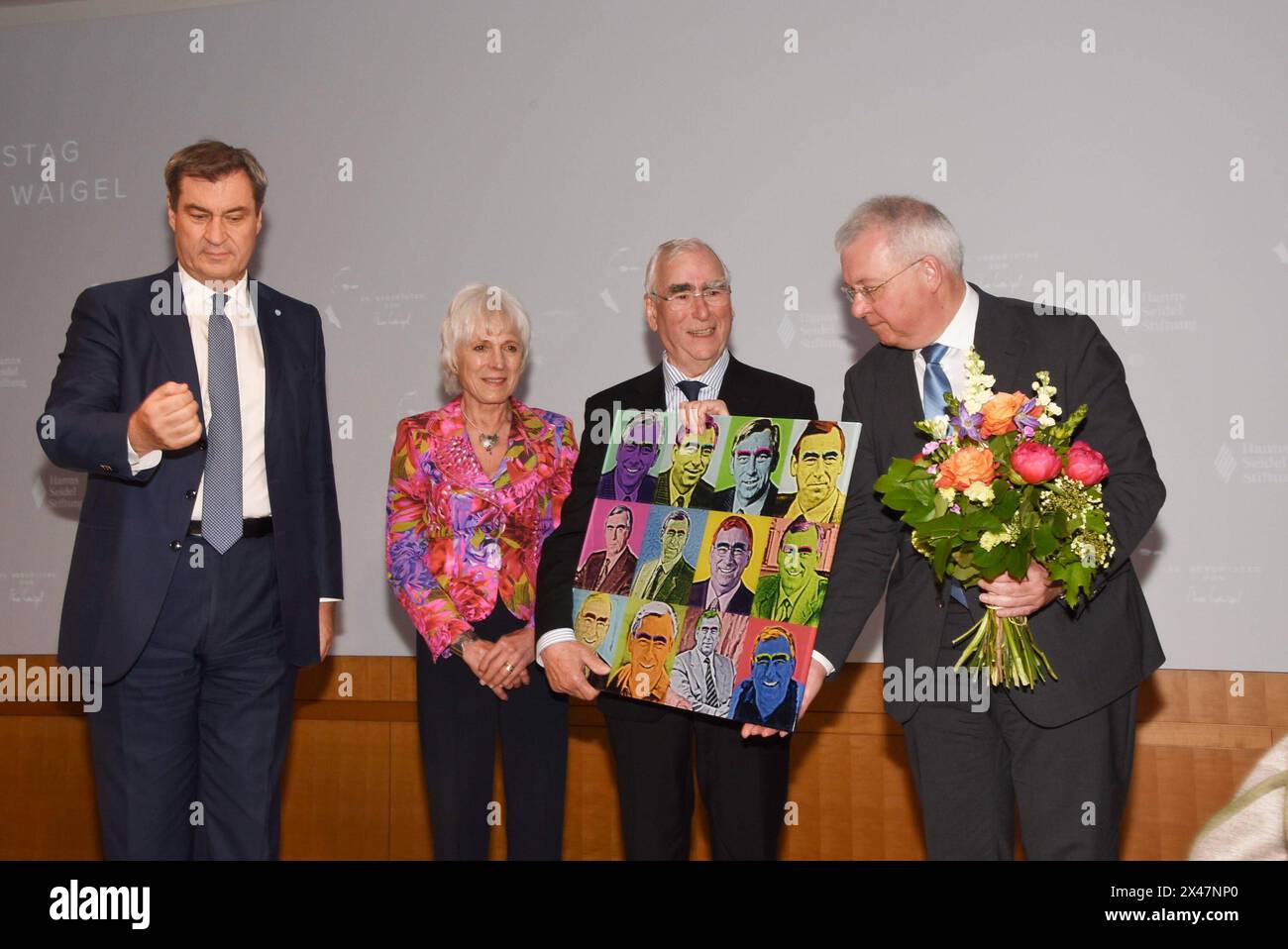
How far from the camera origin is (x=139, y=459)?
2.79 m

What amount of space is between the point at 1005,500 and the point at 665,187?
286 centimetres

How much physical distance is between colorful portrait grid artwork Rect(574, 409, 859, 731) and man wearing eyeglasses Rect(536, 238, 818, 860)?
86 mm

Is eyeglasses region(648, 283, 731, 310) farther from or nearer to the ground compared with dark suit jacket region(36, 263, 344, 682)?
farther from the ground

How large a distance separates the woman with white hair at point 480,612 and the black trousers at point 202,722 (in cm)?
46

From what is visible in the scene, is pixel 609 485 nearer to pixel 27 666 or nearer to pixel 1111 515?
pixel 1111 515

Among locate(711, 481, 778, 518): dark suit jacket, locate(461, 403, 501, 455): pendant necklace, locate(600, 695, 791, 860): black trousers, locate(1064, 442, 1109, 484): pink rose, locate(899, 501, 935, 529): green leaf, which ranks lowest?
locate(600, 695, 791, 860): black trousers

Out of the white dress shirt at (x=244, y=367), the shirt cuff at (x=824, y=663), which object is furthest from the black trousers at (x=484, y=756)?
the shirt cuff at (x=824, y=663)

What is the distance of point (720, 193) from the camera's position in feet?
16.2

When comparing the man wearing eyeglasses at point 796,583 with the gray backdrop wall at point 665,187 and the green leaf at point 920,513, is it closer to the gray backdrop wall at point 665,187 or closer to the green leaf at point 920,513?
the green leaf at point 920,513

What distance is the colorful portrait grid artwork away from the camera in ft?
9.23

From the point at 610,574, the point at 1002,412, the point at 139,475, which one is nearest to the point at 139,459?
the point at 139,475

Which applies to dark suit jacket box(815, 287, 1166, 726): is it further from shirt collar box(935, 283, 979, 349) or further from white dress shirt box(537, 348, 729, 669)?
white dress shirt box(537, 348, 729, 669)

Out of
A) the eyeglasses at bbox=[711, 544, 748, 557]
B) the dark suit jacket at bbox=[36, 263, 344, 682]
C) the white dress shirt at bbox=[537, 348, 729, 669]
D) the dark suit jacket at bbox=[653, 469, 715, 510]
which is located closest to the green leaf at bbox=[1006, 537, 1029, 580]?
the eyeglasses at bbox=[711, 544, 748, 557]
